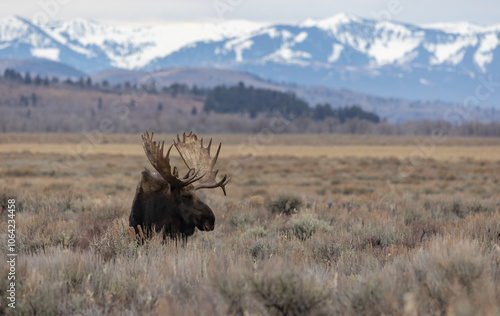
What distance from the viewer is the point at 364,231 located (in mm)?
9039

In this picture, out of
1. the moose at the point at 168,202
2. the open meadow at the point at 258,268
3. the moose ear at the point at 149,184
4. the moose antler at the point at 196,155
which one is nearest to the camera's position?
the open meadow at the point at 258,268

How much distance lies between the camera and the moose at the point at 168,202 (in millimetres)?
7602

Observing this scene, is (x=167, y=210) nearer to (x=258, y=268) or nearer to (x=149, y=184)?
(x=149, y=184)

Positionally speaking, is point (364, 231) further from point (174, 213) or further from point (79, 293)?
point (79, 293)

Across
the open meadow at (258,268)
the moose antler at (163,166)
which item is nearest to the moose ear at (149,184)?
the moose antler at (163,166)

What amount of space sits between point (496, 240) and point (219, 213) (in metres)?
5.22

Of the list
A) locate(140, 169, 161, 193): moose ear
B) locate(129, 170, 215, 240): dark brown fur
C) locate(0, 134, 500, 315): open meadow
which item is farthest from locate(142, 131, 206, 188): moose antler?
locate(0, 134, 500, 315): open meadow

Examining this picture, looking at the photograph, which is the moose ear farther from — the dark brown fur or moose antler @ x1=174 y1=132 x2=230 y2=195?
moose antler @ x1=174 y1=132 x2=230 y2=195

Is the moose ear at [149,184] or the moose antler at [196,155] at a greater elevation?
the moose antler at [196,155]

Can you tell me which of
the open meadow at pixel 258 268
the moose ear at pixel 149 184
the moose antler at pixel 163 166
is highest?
the moose antler at pixel 163 166

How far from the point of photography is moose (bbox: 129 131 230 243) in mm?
7602

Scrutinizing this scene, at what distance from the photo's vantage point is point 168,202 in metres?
7.84

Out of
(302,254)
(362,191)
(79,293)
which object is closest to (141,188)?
(302,254)

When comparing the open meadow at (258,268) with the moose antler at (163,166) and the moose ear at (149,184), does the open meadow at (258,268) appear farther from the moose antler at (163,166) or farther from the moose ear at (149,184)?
the moose antler at (163,166)
